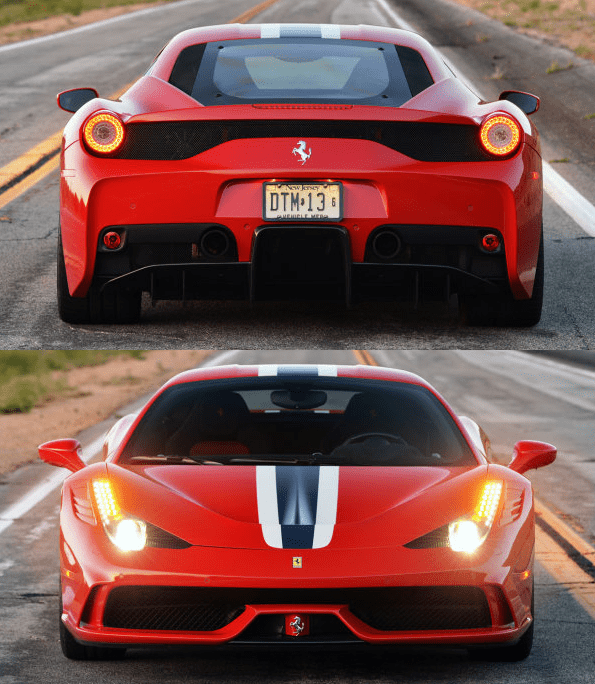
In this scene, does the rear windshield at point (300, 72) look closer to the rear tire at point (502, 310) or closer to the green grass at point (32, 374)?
the rear tire at point (502, 310)

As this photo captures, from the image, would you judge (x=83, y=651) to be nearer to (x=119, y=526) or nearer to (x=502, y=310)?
(x=119, y=526)

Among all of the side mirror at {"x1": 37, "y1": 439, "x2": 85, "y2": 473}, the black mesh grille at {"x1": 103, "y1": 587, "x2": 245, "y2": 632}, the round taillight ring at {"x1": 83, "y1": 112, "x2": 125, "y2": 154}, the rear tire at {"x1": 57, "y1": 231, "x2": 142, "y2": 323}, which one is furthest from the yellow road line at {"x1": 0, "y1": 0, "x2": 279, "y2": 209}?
the black mesh grille at {"x1": 103, "y1": 587, "x2": 245, "y2": 632}

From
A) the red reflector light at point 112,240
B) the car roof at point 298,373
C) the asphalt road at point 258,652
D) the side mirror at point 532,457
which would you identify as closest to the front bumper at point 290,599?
the asphalt road at point 258,652

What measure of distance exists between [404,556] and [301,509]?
0.43 m

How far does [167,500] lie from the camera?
4562mm

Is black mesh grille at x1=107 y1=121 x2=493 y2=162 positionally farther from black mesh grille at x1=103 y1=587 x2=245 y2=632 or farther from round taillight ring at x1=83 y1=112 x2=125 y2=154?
black mesh grille at x1=103 y1=587 x2=245 y2=632

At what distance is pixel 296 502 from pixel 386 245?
215cm

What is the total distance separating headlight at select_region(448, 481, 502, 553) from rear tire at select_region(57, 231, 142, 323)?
3020 mm

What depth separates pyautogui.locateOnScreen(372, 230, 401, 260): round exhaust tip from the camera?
20.6 feet

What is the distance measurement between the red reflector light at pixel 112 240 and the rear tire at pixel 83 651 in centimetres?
236

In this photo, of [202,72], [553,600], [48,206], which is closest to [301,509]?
[553,600]

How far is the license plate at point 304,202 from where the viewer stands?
6.20 meters

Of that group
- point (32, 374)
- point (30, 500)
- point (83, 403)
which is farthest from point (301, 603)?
point (32, 374)

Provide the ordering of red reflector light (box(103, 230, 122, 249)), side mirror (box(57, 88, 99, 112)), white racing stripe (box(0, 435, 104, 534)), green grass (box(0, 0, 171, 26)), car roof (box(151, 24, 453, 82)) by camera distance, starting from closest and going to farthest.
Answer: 1. red reflector light (box(103, 230, 122, 249))
2. car roof (box(151, 24, 453, 82))
3. side mirror (box(57, 88, 99, 112))
4. white racing stripe (box(0, 435, 104, 534))
5. green grass (box(0, 0, 171, 26))
